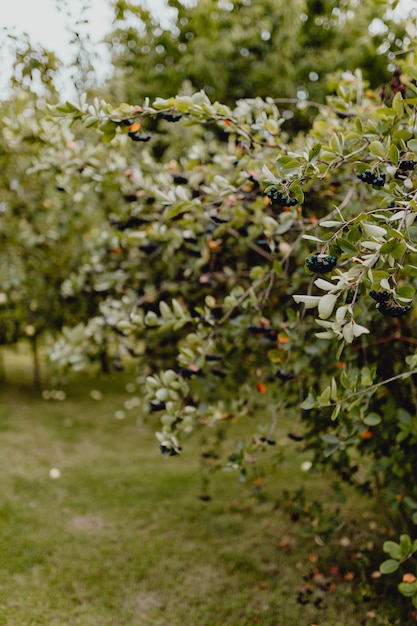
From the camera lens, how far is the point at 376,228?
1.47m

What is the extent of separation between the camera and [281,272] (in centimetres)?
247

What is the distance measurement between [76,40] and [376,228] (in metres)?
1.98

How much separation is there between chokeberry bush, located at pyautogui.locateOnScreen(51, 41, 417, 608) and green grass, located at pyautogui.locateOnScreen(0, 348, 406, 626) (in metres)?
0.69

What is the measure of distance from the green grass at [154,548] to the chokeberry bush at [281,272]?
69 centimetres

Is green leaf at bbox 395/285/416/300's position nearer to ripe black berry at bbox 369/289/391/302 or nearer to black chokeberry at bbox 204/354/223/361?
ripe black berry at bbox 369/289/391/302

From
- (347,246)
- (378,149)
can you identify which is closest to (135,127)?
(378,149)

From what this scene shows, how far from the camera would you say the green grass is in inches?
115

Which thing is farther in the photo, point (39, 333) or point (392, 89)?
point (39, 333)

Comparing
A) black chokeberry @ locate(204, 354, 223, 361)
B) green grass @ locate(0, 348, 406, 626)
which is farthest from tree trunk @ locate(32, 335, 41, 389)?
black chokeberry @ locate(204, 354, 223, 361)

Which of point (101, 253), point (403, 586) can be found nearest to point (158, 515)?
point (101, 253)

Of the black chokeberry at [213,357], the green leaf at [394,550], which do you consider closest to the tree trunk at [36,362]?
the black chokeberry at [213,357]

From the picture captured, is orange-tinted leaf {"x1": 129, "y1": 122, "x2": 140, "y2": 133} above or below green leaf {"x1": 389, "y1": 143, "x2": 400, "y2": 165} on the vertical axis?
below

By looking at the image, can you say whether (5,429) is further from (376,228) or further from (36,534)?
(376,228)

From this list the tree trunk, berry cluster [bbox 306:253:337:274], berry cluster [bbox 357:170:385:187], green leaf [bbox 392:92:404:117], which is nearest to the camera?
berry cluster [bbox 306:253:337:274]
